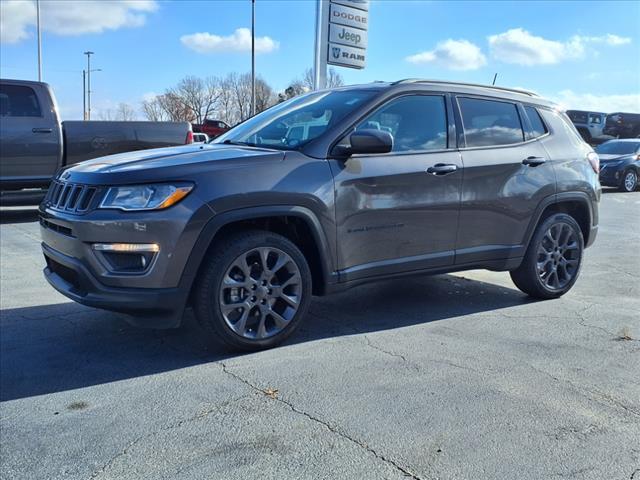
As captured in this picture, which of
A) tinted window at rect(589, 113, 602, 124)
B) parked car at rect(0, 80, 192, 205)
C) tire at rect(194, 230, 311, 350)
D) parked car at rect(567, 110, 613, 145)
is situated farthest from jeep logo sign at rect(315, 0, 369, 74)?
tinted window at rect(589, 113, 602, 124)

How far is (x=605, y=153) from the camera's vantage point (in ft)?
62.4

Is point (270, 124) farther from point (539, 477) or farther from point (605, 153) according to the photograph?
point (605, 153)

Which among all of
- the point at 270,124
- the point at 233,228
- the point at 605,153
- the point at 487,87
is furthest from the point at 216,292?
the point at 605,153

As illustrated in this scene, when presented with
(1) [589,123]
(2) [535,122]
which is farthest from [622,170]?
(1) [589,123]

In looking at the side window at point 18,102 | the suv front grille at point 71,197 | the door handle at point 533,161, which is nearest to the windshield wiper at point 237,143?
the suv front grille at point 71,197

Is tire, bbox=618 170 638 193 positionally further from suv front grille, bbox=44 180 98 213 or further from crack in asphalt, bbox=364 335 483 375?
suv front grille, bbox=44 180 98 213

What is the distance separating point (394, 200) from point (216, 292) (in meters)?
1.49

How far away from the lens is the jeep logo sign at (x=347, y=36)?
45.2 ft

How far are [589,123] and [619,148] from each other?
529 inches

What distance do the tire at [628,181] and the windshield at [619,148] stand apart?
2.54ft

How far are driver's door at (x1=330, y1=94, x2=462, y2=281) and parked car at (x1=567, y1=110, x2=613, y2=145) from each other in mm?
29441

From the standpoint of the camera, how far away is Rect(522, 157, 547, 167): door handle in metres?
5.15

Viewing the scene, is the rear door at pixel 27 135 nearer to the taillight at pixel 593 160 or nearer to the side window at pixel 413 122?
the side window at pixel 413 122

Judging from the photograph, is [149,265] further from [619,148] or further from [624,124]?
[624,124]
